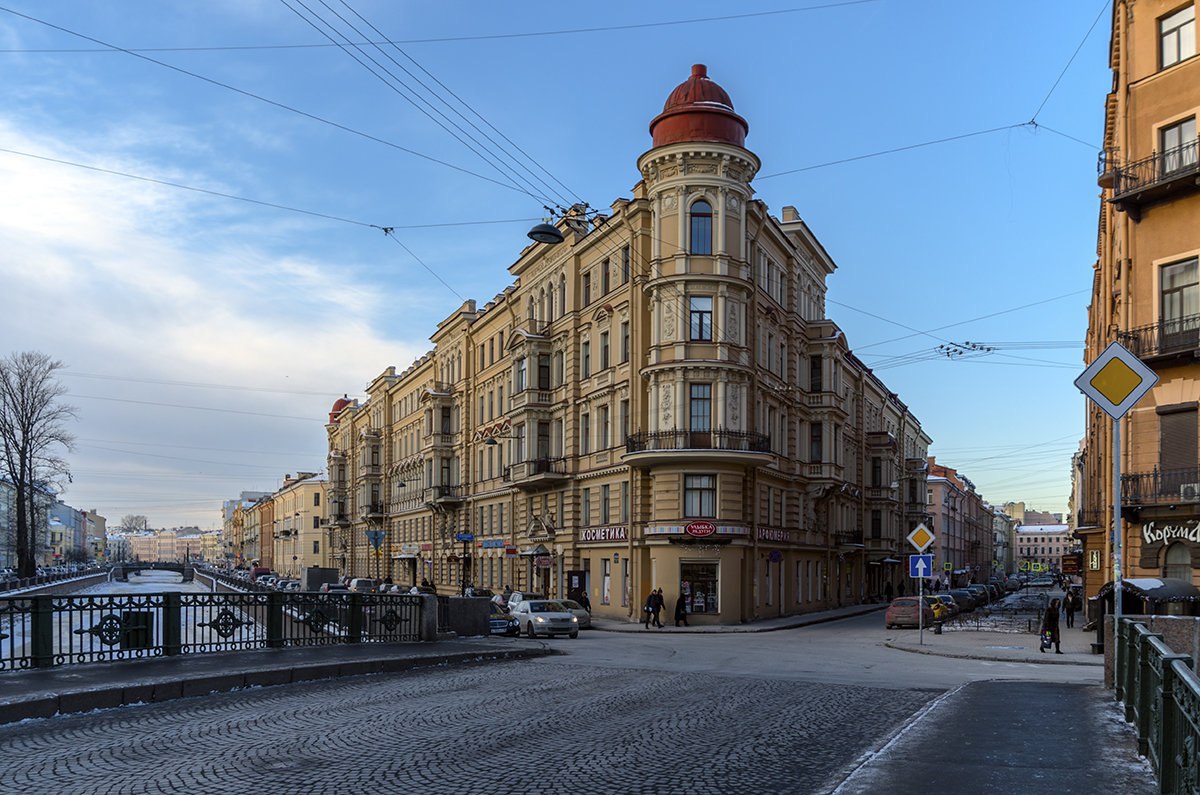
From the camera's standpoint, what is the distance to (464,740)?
1023cm

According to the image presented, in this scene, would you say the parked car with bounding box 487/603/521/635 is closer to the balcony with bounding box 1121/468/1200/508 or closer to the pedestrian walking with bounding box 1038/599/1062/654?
the pedestrian walking with bounding box 1038/599/1062/654

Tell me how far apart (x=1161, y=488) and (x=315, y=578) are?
53968 millimetres

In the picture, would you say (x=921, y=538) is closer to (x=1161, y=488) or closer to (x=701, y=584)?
(x=1161, y=488)

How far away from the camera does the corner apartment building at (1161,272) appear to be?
26.1 meters

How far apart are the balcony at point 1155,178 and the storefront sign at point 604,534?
22.8m

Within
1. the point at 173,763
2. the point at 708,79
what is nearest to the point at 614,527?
the point at 708,79

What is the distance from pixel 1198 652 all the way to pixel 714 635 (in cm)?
2612

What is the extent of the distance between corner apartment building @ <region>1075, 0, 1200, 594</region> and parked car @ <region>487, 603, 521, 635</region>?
59.1ft

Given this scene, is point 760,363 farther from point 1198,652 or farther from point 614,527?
point 1198,652

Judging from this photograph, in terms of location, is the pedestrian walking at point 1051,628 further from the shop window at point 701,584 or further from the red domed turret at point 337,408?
the red domed turret at point 337,408

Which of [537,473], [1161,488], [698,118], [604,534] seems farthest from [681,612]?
[698,118]

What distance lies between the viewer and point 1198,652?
35.4 feet

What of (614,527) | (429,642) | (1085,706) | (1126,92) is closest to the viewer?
(1085,706)

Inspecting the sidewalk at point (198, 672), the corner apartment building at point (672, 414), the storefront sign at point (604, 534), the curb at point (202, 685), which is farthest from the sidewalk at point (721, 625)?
the curb at point (202, 685)
